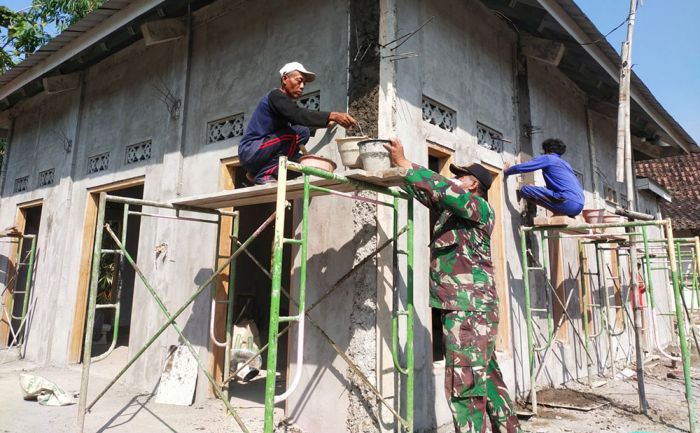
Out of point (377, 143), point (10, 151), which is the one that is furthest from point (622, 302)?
point (10, 151)

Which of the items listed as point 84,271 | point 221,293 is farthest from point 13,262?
point 221,293

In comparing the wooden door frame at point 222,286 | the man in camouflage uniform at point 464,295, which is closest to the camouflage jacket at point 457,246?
the man in camouflage uniform at point 464,295

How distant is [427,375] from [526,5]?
15.2 ft

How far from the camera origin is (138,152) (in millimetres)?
6488

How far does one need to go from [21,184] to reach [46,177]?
1.26 meters

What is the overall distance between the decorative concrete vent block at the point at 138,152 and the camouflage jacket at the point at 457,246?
4.47 metres

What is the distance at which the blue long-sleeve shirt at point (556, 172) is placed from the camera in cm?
552

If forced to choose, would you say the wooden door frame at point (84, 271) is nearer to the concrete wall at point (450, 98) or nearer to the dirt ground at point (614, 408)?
the concrete wall at point (450, 98)

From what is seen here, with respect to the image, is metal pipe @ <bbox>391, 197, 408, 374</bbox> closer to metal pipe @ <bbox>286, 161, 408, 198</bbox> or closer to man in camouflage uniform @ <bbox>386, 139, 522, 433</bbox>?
metal pipe @ <bbox>286, 161, 408, 198</bbox>

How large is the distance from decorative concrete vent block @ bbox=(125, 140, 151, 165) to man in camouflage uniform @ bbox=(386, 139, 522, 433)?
440cm

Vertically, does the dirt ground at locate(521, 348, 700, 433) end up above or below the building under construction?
below

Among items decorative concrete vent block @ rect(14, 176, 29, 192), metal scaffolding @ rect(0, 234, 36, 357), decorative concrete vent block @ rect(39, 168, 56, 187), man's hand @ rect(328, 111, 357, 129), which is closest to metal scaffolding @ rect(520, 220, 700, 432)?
man's hand @ rect(328, 111, 357, 129)

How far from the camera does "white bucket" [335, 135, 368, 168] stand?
3479 mm

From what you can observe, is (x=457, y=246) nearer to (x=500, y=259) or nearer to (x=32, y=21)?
(x=500, y=259)
